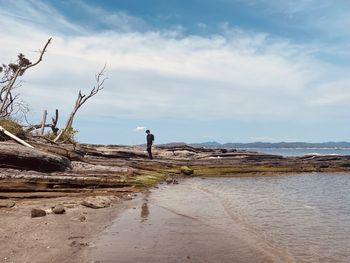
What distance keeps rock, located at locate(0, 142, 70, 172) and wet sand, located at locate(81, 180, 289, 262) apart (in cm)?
601

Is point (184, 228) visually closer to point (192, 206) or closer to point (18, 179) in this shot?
point (192, 206)

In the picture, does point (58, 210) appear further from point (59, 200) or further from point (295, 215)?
point (295, 215)

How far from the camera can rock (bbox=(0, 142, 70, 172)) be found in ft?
65.9

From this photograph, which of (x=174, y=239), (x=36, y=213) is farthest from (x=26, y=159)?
(x=174, y=239)

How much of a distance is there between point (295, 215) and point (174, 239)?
8.83m

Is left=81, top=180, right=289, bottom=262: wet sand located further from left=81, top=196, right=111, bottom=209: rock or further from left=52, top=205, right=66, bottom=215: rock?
left=52, top=205, right=66, bottom=215: rock

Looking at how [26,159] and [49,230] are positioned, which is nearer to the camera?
[49,230]

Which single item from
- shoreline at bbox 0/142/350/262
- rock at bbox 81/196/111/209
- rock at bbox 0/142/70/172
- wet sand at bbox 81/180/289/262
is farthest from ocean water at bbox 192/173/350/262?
rock at bbox 0/142/70/172

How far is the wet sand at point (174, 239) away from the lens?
10172mm

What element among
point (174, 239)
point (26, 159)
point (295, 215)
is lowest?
point (295, 215)

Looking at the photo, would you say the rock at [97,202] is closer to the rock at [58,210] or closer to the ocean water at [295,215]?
the rock at [58,210]

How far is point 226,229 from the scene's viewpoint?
1456 cm

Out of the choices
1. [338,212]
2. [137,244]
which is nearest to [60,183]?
[137,244]

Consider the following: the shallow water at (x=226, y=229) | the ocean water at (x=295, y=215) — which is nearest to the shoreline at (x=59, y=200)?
the shallow water at (x=226, y=229)
